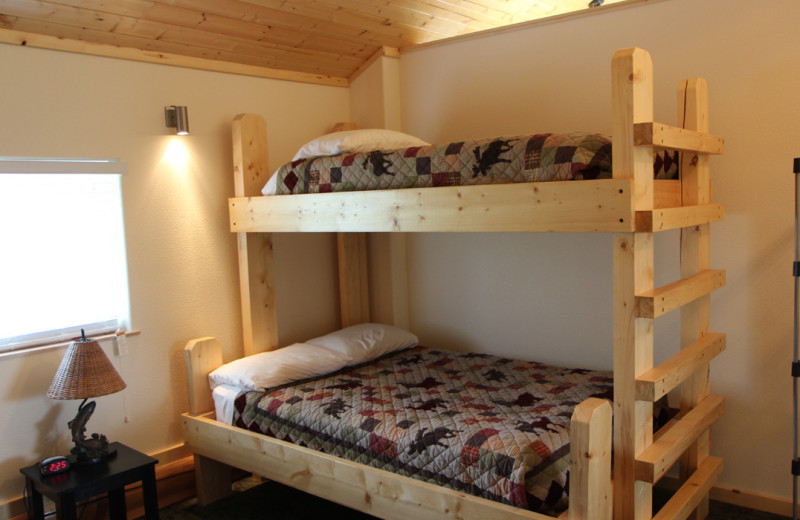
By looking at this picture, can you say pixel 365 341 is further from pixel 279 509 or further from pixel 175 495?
pixel 175 495

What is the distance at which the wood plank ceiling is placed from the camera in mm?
2723

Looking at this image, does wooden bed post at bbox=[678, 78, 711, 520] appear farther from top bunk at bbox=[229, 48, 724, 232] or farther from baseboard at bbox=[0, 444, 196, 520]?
baseboard at bbox=[0, 444, 196, 520]

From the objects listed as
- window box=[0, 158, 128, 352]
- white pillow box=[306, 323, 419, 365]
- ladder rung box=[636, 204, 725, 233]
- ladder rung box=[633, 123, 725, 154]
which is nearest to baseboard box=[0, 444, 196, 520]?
window box=[0, 158, 128, 352]

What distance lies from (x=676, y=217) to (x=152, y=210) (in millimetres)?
2320

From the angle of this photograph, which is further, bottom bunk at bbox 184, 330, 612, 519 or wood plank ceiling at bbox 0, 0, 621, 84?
wood plank ceiling at bbox 0, 0, 621, 84

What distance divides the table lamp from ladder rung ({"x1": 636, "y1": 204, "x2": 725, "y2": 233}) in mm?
2139

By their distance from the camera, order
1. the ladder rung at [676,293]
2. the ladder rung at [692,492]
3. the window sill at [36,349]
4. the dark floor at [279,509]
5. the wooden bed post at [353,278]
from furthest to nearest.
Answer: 1. the wooden bed post at [353,278]
2. the dark floor at [279,509]
3. the window sill at [36,349]
4. the ladder rung at [692,492]
5. the ladder rung at [676,293]

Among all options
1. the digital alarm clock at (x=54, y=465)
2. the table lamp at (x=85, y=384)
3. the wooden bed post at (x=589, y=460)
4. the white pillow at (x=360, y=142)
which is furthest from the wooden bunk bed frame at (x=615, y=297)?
the digital alarm clock at (x=54, y=465)

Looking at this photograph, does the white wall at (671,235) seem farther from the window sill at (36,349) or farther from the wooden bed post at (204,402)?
the window sill at (36,349)

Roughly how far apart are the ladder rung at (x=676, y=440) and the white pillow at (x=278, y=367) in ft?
5.13

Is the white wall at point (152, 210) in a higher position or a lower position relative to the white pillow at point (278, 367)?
higher

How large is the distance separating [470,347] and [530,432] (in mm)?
1523

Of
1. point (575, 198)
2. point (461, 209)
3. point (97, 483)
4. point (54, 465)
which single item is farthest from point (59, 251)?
point (575, 198)

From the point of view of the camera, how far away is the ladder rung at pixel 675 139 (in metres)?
1.95
